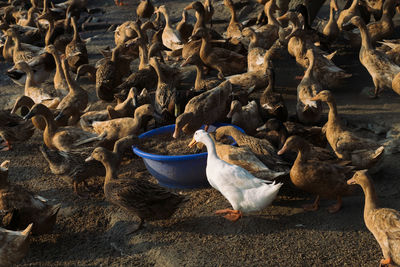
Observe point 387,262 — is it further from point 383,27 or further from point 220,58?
point 383,27

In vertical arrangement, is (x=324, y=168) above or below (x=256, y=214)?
above

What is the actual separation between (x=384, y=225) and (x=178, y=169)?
96.6 inches

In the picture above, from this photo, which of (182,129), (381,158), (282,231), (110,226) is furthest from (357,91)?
(110,226)

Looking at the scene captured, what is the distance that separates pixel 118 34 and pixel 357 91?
582 centimetres

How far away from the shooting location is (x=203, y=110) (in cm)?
673

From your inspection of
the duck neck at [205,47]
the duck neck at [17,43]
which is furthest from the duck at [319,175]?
the duck neck at [17,43]

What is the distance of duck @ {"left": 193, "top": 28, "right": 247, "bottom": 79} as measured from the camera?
29.6ft

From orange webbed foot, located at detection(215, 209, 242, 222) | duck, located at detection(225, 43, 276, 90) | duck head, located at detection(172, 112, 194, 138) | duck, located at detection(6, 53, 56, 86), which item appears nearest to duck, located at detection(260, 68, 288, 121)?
duck, located at detection(225, 43, 276, 90)

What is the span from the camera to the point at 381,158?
226 inches

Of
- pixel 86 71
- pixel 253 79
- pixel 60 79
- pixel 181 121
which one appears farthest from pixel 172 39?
pixel 181 121

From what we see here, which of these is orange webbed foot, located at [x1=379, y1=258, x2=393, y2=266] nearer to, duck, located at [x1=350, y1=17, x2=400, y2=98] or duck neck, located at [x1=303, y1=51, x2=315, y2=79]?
duck neck, located at [x1=303, y1=51, x2=315, y2=79]

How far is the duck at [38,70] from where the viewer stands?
953cm

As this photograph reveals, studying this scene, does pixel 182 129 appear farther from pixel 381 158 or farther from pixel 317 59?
pixel 317 59

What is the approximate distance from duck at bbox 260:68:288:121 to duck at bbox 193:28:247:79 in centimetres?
147
